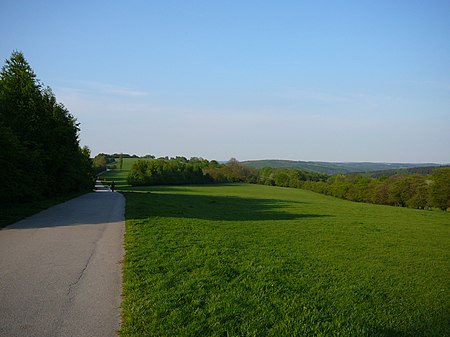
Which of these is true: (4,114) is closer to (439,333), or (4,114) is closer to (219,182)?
(439,333)

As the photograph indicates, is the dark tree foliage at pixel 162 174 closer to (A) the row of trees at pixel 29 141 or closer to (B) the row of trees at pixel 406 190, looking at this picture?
(B) the row of trees at pixel 406 190

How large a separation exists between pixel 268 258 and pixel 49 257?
5.94 m

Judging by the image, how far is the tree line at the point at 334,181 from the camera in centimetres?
4831

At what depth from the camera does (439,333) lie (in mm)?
5633

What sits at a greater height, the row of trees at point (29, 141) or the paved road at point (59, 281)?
the row of trees at point (29, 141)

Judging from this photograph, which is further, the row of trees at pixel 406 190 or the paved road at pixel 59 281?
the row of trees at pixel 406 190

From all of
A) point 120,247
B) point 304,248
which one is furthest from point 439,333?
point 120,247

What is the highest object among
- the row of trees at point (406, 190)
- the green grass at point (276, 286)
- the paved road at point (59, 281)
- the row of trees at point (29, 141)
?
the row of trees at point (29, 141)

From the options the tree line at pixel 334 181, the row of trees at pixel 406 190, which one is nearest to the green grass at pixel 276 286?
the row of trees at pixel 406 190

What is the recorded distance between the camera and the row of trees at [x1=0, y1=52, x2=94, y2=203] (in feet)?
57.5

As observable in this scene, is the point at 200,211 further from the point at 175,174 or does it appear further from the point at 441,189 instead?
the point at 175,174

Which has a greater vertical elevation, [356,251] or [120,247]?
[120,247]

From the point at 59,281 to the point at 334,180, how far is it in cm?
8509

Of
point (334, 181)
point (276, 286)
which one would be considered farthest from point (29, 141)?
point (334, 181)
